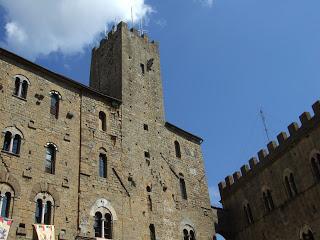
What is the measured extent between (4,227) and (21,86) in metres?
7.22

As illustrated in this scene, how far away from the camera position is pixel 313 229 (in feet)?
70.0

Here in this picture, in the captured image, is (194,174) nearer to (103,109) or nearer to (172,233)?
(172,233)

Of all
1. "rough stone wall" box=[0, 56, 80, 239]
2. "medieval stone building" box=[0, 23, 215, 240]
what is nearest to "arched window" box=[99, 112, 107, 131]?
"medieval stone building" box=[0, 23, 215, 240]

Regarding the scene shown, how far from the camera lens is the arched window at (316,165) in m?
21.5

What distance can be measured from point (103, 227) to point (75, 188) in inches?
90.9

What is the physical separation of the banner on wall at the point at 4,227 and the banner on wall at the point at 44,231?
1164 mm

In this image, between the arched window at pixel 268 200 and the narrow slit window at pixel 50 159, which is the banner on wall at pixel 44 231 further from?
the arched window at pixel 268 200

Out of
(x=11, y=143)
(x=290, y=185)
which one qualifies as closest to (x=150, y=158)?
(x=290, y=185)

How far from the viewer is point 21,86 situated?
20.5 metres

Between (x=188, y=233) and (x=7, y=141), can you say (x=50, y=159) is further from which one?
(x=188, y=233)

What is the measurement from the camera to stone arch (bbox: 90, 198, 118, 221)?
2004cm

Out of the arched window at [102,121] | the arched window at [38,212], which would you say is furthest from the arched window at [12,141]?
the arched window at [102,121]

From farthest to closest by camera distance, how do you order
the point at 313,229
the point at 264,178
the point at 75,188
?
the point at 264,178 → the point at 313,229 → the point at 75,188

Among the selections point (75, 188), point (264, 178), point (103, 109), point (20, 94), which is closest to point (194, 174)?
point (264, 178)
